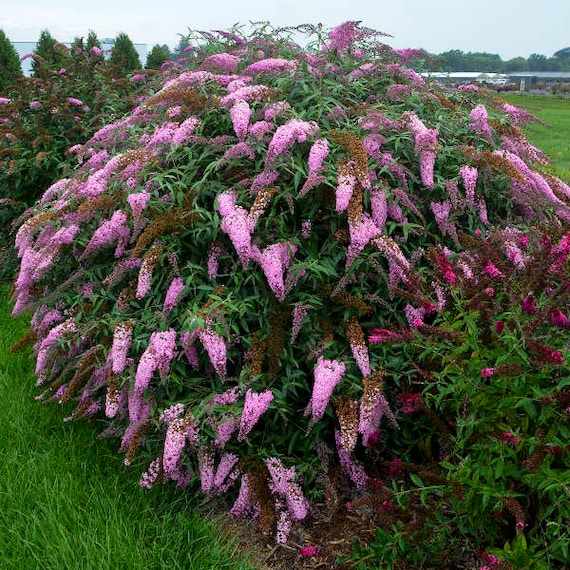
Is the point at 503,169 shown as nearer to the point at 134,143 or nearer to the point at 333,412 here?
the point at 333,412

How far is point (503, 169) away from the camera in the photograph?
3.61 meters

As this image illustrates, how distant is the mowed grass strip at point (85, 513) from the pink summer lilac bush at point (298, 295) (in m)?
0.16

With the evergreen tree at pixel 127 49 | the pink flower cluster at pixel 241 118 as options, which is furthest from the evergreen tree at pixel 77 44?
the pink flower cluster at pixel 241 118

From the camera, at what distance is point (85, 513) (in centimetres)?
303

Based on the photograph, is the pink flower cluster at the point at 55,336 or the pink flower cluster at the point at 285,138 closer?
the pink flower cluster at the point at 285,138

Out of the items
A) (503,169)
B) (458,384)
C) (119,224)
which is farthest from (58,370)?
(503,169)

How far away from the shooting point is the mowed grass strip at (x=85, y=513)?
9.18ft

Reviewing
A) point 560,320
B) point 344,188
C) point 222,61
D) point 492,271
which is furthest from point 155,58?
point 560,320

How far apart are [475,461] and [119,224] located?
207 cm

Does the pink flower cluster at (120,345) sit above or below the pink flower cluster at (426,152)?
below

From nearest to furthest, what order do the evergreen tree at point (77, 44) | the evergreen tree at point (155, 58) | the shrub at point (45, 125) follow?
1. the shrub at point (45, 125)
2. the evergreen tree at point (77, 44)
3. the evergreen tree at point (155, 58)

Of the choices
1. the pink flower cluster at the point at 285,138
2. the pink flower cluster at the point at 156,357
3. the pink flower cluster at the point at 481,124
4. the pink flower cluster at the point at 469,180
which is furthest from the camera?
the pink flower cluster at the point at 481,124

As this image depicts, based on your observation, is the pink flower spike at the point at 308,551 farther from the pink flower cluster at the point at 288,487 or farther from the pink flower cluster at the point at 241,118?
the pink flower cluster at the point at 241,118

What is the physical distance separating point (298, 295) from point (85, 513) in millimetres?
1399
